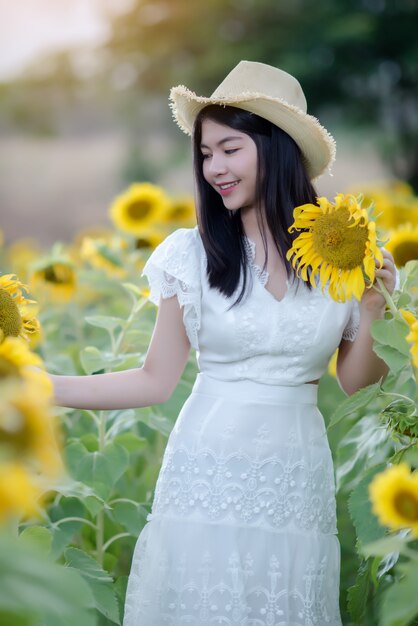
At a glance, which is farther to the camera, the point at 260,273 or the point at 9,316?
the point at 260,273

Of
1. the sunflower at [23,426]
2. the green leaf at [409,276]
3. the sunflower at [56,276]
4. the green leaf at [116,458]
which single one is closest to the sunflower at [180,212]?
the sunflower at [56,276]

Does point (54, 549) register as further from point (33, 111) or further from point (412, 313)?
point (33, 111)

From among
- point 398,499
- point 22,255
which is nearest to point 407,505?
point 398,499

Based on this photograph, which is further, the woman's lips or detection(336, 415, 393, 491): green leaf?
detection(336, 415, 393, 491): green leaf

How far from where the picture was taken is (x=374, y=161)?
16.2 m

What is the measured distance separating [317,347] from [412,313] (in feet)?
0.91

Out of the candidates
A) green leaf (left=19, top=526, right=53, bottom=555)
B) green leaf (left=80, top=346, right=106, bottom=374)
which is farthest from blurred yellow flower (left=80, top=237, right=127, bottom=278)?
green leaf (left=19, top=526, right=53, bottom=555)

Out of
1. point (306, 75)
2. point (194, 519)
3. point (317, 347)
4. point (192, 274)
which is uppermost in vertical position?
point (306, 75)

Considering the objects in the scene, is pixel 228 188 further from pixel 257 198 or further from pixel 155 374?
pixel 155 374

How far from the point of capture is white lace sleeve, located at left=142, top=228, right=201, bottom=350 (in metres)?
2.11

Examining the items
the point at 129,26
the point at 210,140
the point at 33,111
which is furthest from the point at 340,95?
the point at 210,140

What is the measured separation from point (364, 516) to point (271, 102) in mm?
854

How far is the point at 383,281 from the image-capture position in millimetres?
Result: 1897

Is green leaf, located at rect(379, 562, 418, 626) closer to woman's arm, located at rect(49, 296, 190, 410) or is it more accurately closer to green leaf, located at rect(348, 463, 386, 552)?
green leaf, located at rect(348, 463, 386, 552)
